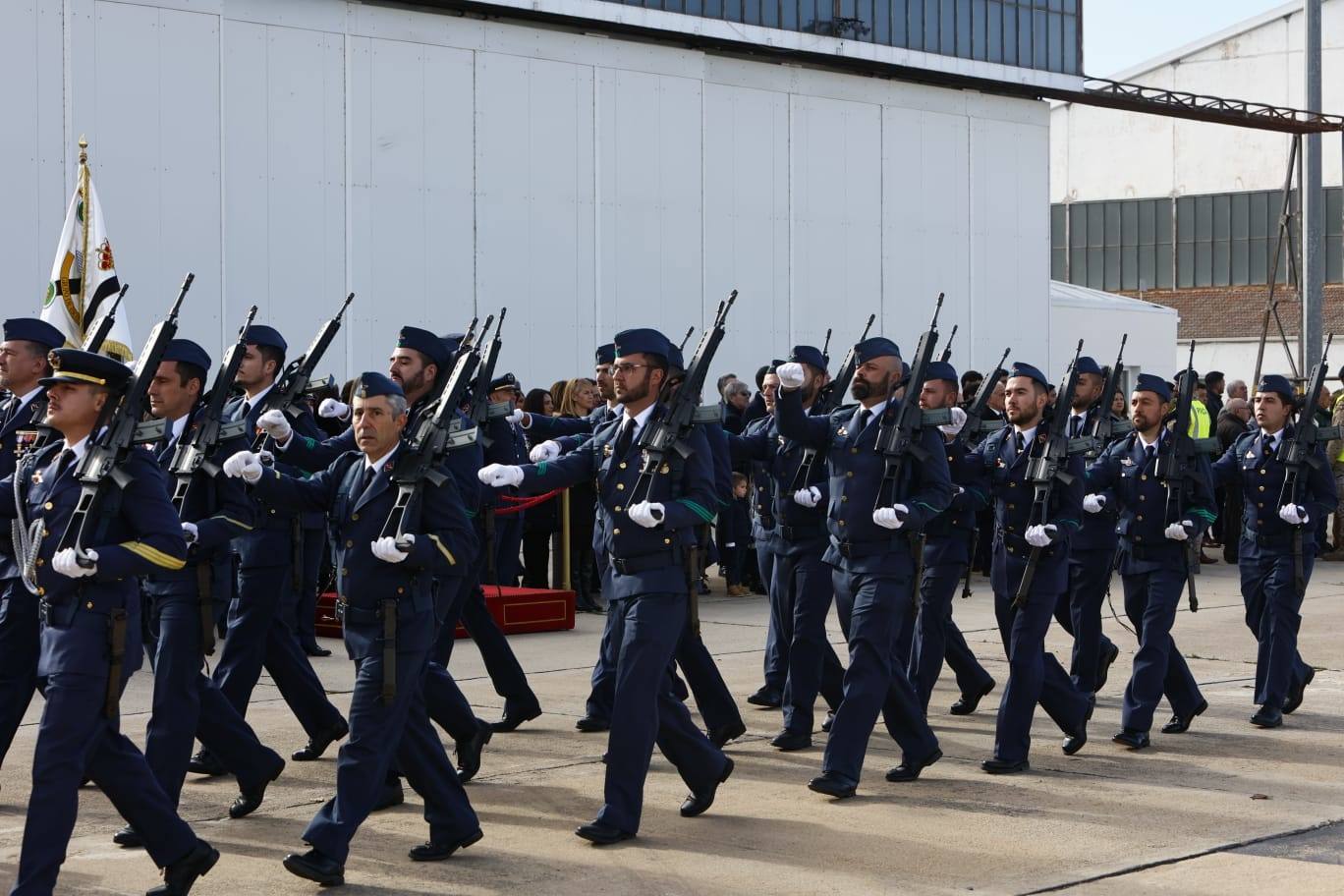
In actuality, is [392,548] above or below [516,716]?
above

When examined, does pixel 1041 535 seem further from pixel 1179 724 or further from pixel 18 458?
pixel 18 458

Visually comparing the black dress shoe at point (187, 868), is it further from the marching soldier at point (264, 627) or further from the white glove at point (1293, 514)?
the white glove at point (1293, 514)

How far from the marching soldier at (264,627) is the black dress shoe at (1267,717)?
489 cm

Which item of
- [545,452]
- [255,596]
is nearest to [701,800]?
[545,452]

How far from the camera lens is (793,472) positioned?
33.5 feet

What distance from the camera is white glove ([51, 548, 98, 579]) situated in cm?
605

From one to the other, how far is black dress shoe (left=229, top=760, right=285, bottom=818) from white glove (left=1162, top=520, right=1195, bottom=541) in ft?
15.7

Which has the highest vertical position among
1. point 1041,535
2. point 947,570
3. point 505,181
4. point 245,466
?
Answer: point 505,181

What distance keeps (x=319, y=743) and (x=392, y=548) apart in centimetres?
254

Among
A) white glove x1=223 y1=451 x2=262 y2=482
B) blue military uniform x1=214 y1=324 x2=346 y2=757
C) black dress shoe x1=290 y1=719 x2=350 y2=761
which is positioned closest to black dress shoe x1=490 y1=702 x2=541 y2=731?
black dress shoe x1=290 y1=719 x2=350 y2=761

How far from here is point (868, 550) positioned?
8602 mm

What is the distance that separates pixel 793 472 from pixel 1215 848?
11.3ft

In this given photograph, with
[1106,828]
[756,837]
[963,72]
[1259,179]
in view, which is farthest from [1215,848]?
[1259,179]

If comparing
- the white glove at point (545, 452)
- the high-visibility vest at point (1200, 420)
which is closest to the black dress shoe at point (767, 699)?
the white glove at point (545, 452)
